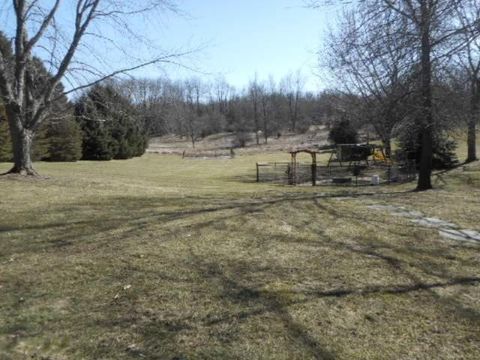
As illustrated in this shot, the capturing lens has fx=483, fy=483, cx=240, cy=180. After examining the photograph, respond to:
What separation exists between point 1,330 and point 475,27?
602 centimetres

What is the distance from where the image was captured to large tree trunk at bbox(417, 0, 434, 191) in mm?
6529

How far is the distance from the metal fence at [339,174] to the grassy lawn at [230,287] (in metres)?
16.1

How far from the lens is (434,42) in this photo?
637cm

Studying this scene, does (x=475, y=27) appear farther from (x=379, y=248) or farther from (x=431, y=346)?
(x=431, y=346)

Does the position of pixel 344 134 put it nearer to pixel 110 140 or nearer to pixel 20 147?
pixel 110 140

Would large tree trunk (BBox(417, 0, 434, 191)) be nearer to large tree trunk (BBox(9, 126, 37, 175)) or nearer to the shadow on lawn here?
the shadow on lawn

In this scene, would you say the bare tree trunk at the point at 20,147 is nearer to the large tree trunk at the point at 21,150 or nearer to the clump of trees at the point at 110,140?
the large tree trunk at the point at 21,150

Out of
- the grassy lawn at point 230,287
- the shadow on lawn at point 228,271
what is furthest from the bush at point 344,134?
the grassy lawn at point 230,287

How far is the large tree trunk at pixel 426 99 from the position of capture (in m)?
6.53

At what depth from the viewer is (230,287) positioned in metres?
4.62

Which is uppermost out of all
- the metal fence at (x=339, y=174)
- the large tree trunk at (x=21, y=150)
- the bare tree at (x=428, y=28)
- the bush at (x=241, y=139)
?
the bare tree at (x=428, y=28)

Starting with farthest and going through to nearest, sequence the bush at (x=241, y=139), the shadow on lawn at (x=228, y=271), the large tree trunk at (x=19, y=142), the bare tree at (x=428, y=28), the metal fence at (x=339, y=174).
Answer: the bush at (x=241, y=139)
the metal fence at (x=339, y=174)
the large tree trunk at (x=19, y=142)
the bare tree at (x=428, y=28)
the shadow on lawn at (x=228, y=271)

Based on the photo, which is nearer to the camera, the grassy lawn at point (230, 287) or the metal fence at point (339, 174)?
the grassy lawn at point (230, 287)

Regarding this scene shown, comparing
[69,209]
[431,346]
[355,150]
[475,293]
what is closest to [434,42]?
[475,293]
